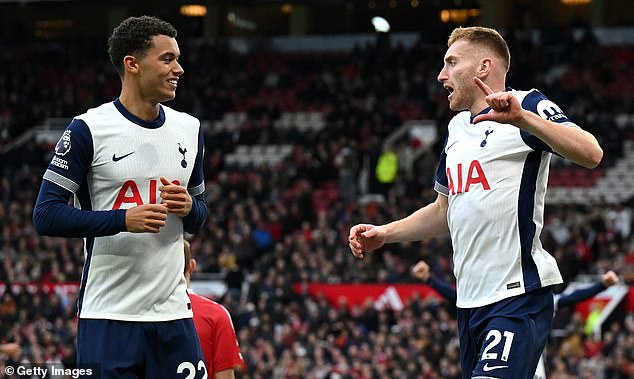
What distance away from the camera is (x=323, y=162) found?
28047 mm

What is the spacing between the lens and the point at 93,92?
3394 cm

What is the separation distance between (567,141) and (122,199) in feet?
6.55

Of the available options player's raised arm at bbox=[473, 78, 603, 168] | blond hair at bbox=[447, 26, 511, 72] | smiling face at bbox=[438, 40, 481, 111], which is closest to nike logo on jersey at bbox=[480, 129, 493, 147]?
smiling face at bbox=[438, 40, 481, 111]

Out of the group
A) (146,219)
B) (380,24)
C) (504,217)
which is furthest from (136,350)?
(380,24)

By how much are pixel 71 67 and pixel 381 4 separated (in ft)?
30.0

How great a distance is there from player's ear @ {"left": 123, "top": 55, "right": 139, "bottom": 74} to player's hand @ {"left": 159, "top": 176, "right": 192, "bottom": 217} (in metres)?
0.57

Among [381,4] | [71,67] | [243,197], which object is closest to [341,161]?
[243,197]

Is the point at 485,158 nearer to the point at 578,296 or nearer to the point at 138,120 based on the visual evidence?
the point at 138,120

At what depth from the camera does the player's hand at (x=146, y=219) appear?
17.3 feet

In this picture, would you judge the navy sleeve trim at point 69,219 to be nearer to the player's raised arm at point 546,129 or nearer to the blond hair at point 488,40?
the player's raised arm at point 546,129

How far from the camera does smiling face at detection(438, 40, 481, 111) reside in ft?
19.7

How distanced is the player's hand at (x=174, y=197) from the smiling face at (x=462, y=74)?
146 cm

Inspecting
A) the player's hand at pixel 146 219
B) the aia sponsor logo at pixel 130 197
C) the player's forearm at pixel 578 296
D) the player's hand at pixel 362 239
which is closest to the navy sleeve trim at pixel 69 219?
the player's hand at pixel 146 219

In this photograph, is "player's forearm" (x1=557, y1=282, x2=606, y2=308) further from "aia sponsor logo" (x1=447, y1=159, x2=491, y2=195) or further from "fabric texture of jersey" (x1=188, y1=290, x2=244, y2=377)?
"aia sponsor logo" (x1=447, y1=159, x2=491, y2=195)
